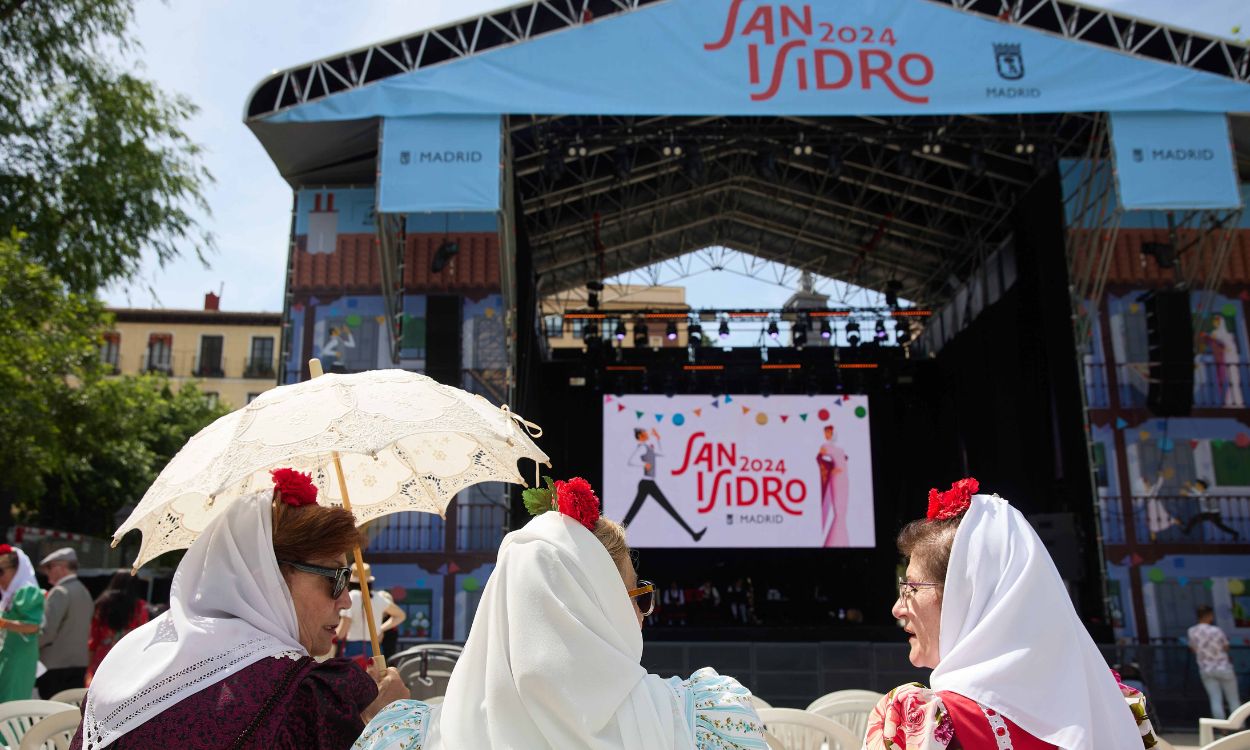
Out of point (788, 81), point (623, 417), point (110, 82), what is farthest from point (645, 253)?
point (110, 82)

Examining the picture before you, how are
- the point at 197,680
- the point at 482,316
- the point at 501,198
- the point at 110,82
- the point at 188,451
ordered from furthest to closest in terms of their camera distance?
the point at 110,82 → the point at 482,316 → the point at 501,198 → the point at 188,451 → the point at 197,680

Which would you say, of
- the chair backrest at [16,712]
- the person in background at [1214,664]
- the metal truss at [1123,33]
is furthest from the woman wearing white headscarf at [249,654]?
the metal truss at [1123,33]

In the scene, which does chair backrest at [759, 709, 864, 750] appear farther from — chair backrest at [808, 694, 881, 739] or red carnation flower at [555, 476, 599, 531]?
red carnation flower at [555, 476, 599, 531]

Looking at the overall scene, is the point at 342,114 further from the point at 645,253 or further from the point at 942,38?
the point at 645,253

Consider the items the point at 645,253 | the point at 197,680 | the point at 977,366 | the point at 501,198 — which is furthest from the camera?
the point at 645,253

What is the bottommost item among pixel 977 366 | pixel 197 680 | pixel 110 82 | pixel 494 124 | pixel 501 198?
pixel 197 680

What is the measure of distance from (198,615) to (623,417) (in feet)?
37.1

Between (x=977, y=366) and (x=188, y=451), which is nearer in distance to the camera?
(x=188, y=451)

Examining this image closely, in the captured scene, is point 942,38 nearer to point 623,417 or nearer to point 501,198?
point 501,198

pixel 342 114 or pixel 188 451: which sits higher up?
pixel 342 114

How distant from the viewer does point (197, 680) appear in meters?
1.82

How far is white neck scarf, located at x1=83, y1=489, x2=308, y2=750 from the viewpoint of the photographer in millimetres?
1817

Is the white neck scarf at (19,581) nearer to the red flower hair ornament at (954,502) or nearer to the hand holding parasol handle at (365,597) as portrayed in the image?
the hand holding parasol handle at (365,597)

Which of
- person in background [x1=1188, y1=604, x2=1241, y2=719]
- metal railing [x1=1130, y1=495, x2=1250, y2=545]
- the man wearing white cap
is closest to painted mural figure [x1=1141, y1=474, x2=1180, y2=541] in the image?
metal railing [x1=1130, y1=495, x2=1250, y2=545]
